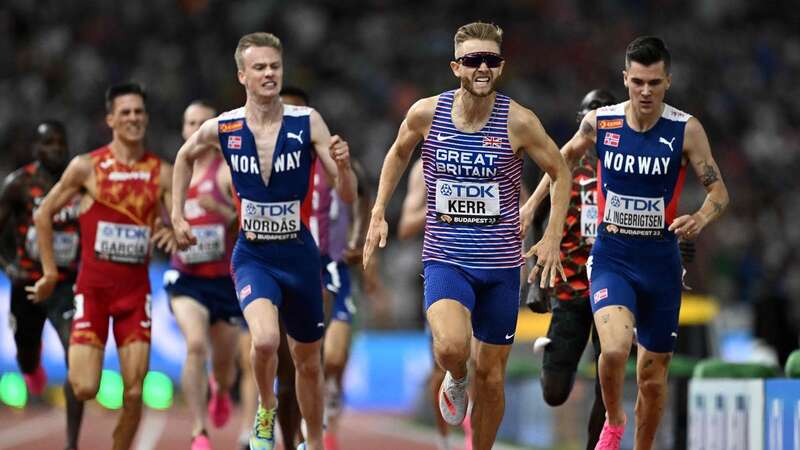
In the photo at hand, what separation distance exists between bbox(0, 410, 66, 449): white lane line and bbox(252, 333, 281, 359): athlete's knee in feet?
23.3

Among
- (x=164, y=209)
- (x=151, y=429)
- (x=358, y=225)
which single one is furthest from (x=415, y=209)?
(x=151, y=429)

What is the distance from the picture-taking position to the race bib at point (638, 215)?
33.4ft

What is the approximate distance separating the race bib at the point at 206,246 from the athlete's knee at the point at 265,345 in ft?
10.3

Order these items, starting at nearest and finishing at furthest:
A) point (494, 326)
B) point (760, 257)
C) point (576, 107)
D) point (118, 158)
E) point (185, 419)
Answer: point (494, 326) < point (118, 158) < point (185, 419) < point (760, 257) < point (576, 107)

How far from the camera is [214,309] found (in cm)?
→ 1349

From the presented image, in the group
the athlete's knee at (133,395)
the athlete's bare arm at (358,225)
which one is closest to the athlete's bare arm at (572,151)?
the athlete's bare arm at (358,225)

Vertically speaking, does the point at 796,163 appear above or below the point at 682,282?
above

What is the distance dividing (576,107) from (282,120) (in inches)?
693

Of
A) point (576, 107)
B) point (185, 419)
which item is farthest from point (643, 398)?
point (576, 107)

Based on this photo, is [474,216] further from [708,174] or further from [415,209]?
[415,209]

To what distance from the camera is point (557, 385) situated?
11.7 metres

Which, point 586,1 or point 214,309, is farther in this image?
point 586,1

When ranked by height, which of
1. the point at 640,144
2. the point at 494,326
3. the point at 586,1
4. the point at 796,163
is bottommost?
the point at 494,326

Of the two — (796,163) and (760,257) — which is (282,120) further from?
(796,163)
